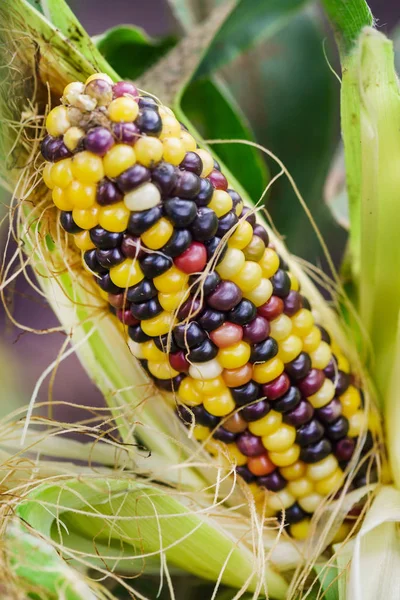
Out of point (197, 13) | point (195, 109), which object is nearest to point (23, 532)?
point (195, 109)

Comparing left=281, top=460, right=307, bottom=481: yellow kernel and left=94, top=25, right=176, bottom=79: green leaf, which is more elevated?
left=94, top=25, right=176, bottom=79: green leaf

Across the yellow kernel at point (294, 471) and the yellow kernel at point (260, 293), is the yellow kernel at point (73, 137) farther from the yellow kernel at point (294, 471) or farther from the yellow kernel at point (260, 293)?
the yellow kernel at point (294, 471)

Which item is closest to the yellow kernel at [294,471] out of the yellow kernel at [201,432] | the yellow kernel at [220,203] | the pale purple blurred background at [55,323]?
the yellow kernel at [201,432]

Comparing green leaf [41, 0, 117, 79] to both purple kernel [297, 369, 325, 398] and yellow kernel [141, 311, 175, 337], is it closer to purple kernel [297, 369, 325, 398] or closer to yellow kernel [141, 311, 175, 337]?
yellow kernel [141, 311, 175, 337]

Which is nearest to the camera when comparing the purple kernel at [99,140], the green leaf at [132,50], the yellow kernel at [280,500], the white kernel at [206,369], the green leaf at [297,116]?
the purple kernel at [99,140]

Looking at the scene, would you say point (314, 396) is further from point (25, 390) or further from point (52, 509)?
point (25, 390)

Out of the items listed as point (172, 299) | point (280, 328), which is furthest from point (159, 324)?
point (280, 328)

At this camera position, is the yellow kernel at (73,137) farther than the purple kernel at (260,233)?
No

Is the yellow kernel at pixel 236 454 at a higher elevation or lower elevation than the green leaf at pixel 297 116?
lower

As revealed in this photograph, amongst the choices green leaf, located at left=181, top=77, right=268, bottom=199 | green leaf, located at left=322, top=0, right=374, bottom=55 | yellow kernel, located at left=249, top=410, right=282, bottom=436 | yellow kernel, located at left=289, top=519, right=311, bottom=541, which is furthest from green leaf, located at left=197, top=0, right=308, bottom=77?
yellow kernel, located at left=289, top=519, right=311, bottom=541
